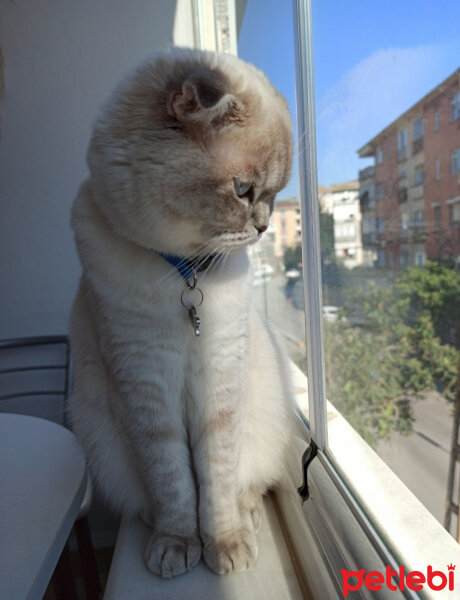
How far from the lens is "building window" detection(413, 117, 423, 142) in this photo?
1.53 feet

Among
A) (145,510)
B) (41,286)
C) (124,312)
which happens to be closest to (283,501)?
(145,510)

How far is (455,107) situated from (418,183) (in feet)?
0.30

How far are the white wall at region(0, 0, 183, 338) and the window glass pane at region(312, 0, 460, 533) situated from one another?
3.58ft

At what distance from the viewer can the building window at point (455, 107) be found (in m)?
0.40

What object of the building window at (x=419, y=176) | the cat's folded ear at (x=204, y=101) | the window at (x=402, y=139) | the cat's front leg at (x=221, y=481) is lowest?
the cat's front leg at (x=221, y=481)

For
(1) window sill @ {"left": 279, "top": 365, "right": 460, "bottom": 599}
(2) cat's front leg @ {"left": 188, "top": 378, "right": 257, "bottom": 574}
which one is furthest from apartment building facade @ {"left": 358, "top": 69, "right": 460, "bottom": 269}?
(2) cat's front leg @ {"left": 188, "top": 378, "right": 257, "bottom": 574}

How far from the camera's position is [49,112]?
1.60 meters

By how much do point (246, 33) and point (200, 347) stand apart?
4.16 ft

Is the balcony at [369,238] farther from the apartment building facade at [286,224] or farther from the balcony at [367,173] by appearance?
the apartment building facade at [286,224]

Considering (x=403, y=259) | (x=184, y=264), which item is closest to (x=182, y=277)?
(x=184, y=264)

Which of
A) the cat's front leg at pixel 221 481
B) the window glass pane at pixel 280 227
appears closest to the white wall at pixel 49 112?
the window glass pane at pixel 280 227

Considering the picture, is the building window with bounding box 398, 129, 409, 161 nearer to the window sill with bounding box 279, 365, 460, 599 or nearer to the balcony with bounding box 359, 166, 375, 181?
the balcony with bounding box 359, 166, 375, 181

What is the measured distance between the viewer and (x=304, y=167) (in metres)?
0.84

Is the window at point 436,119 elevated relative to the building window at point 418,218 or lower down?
elevated
